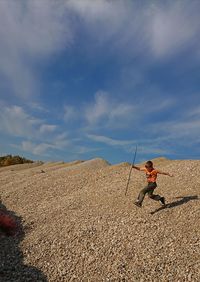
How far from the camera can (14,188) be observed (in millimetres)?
25641

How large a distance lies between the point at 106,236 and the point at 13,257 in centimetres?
347

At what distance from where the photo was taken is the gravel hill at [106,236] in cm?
1209

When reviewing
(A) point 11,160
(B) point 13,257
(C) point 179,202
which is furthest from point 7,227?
(A) point 11,160

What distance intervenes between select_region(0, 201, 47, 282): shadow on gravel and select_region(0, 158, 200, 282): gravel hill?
0.10 ft

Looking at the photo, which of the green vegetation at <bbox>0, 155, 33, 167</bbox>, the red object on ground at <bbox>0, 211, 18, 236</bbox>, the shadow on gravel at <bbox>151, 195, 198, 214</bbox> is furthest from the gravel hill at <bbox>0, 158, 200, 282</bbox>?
the green vegetation at <bbox>0, 155, 33, 167</bbox>

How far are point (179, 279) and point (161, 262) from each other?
3.41 ft

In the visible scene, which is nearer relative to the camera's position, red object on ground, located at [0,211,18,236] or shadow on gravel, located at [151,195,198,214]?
red object on ground, located at [0,211,18,236]

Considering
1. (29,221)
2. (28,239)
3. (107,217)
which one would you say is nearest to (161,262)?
(107,217)

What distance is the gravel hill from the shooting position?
12094 millimetres

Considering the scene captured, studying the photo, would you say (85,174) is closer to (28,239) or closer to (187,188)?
(187,188)

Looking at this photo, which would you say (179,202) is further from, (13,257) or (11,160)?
(11,160)

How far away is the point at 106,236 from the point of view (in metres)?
14.4

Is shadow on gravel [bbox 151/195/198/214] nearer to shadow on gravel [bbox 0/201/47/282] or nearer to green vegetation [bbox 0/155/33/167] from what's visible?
shadow on gravel [bbox 0/201/47/282]

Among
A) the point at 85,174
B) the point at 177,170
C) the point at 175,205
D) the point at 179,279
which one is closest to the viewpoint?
the point at 179,279
